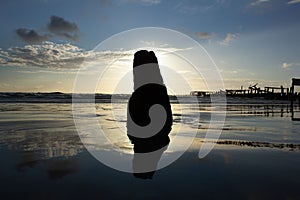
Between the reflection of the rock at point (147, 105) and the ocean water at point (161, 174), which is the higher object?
the reflection of the rock at point (147, 105)

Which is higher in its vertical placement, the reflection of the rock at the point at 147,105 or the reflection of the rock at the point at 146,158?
the reflection of the rock at the point at 147,105

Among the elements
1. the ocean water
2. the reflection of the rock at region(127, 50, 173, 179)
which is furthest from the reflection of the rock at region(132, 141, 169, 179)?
the reflection of the rock at region(127, 50, 173, 179)

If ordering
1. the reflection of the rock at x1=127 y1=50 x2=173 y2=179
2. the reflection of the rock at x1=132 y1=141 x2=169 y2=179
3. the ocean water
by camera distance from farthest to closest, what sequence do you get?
1. the reflection of the rock at x1=127 y1=50 x2=173 y2=179
2. the reflection of the rock at x1=132 y1=141 x2=169 y2=179
3. the ocean water

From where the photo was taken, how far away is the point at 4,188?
15.3 feet

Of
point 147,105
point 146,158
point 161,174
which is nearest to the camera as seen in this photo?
point 161,174

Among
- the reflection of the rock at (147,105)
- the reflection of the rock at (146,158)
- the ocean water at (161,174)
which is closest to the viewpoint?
the ocean water at (161,174)

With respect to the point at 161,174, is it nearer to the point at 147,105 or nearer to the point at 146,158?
the point at 146,158

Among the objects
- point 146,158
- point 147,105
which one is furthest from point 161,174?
point 147,105

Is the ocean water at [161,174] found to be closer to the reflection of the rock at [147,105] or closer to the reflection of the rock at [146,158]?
the reflection of the rock at [146,158]

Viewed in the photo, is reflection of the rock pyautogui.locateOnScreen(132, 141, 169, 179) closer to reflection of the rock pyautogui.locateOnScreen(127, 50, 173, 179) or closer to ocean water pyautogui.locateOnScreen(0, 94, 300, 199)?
ocean water pyautogui.locateOnScreen(0, 94, 300, 199)

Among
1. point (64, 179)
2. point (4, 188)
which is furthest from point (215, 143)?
point (4, 188)

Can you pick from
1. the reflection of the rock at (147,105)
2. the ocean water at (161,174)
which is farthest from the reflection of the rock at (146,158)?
the reflection of the rock at (147,105)

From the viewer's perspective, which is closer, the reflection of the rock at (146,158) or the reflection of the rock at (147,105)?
the reflection of the rock at (146,158)

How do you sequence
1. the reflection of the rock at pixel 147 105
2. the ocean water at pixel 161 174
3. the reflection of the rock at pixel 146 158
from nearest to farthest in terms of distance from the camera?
the ocean water at pixel 161 174 < the reflection of the rock at pixel 146 158 < the reflection of the rock at pixel 147 105
